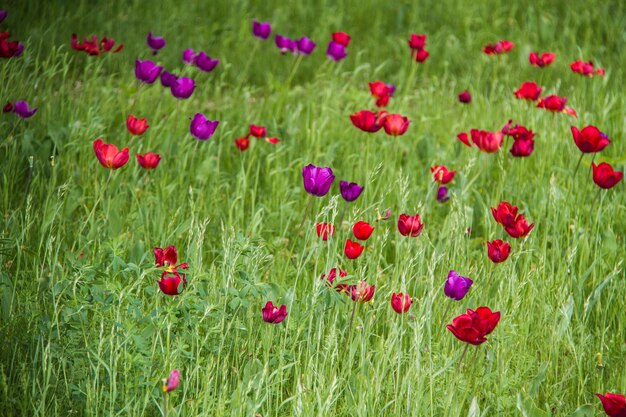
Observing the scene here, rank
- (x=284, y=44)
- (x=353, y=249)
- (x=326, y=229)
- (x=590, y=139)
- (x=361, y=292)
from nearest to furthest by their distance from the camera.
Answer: (x=361, y=292)
(x=353, y=249)
(x=326, y=229)
(x=590, y=139)
(x=284, y=44)

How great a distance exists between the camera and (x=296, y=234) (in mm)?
2812

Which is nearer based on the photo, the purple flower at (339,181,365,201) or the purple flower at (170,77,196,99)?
the purple flower at (339,181,365,201)

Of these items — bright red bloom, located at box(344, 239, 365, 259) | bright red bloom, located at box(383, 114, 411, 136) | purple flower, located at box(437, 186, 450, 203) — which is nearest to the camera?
bright red bloom, located at box(344, 239, 365, 259)

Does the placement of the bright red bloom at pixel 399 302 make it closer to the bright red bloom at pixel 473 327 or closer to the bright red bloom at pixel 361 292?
the bright red bloom at pixel 361 292

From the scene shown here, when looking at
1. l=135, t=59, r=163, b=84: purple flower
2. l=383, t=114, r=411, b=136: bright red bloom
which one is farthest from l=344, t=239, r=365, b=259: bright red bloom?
l=135, t=59, r=163, b=84: purple flower

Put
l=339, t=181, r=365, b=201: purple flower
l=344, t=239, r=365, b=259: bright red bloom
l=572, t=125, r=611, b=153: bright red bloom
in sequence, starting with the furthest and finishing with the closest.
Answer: l=572, t=125, r=611, b=153: bright red bloom
l=339, t=181, r=365, b=201: purple flower
l=344, t=239, r=365, b=259: bright red bloom

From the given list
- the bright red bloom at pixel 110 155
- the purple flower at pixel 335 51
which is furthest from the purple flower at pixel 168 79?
the purple flower at pixel 335 51

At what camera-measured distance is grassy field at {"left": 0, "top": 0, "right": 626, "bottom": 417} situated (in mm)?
1895

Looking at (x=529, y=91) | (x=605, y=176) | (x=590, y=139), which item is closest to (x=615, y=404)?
(x=605, y=176)

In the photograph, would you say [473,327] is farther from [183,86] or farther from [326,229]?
[183,86]

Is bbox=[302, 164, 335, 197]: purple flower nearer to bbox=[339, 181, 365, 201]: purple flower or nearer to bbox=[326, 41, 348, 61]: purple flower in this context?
bbox=[339, 181, 365, 201]: purple flower

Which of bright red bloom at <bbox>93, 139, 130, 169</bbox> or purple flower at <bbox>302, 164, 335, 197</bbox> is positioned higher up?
purple flower at <bbox>302, 164, 335, 197</bbox>

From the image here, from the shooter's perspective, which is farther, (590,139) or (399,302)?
(590,139)

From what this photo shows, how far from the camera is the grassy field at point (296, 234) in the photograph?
1895mm
